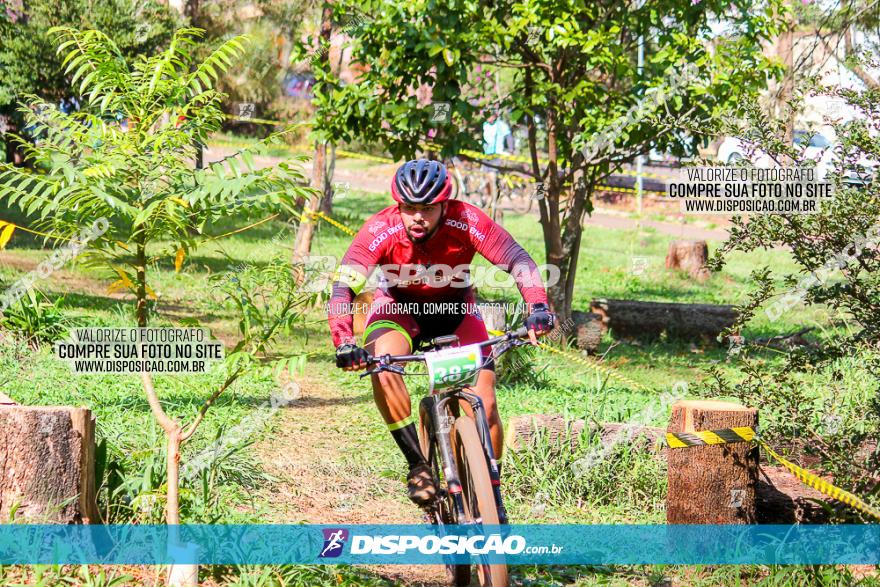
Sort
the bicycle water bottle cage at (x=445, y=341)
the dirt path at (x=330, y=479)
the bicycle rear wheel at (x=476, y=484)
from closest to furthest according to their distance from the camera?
the bicycle rear wheel at (x=476, y=484) → the bicycle water bottle cage at (x=445, y=341) → the dirt path at (x=330, y=479)

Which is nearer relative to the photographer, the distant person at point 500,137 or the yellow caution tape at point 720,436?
the yellow caution tape at point 720,436

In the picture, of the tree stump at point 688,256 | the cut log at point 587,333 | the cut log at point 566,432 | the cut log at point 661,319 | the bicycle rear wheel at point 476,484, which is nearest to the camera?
the bicycle rear wheel at point 476,484

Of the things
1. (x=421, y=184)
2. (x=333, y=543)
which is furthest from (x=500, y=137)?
(x=333, y=543)

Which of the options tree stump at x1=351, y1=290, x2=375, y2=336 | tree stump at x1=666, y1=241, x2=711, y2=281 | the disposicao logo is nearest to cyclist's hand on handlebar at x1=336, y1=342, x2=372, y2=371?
the disposicao logo

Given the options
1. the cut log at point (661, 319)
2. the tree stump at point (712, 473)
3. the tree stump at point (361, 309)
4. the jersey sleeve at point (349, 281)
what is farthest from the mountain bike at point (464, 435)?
the cut log at point (661, 319)

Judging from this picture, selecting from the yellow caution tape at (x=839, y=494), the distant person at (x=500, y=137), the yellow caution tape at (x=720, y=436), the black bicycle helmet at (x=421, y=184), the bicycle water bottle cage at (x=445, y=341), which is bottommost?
the yellow caution tape at (x=839, y=494)

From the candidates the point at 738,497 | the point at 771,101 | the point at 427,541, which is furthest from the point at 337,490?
A: the point at 771,101

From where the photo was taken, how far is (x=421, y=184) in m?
→ 5.30

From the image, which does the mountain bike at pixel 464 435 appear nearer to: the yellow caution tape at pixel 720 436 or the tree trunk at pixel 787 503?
the yellow caution tape at pixel 720 436

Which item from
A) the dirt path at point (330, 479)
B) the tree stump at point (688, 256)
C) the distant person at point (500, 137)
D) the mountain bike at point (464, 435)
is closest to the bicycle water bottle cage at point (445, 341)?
the mountain bike at point (464, 435)

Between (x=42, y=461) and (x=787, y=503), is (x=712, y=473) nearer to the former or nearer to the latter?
(x=787, y=503)

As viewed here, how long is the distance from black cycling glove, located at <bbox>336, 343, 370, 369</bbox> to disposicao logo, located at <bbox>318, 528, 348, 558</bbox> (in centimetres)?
107

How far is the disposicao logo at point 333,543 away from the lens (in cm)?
525

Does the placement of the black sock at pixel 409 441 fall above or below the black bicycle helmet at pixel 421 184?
below
